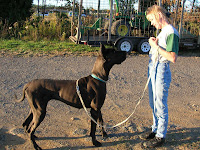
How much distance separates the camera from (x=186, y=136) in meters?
3.79

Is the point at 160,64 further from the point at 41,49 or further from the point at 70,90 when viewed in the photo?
the point at 41,49

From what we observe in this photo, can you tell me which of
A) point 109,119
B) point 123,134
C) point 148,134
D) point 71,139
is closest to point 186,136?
point 148,134

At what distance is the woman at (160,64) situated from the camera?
9.62 ft

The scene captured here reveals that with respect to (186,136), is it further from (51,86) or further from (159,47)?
(51,86)

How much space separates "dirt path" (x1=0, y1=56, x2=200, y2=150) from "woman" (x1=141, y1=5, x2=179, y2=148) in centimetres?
34

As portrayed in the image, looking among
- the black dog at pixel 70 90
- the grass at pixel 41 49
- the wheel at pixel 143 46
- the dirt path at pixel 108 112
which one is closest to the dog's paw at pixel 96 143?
the dirt path at pixel 108 112

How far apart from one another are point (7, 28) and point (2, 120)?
9823 mm

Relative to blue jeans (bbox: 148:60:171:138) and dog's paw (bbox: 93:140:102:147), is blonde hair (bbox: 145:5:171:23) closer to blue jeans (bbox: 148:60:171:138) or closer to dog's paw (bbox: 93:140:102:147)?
blue jeans (bbox: 148:60:171:138)

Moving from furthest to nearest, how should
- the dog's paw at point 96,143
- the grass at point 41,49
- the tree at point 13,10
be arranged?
1. the tree at point 13,10
2. the grass at point 41,49
3. the dog's paw at point 96,143

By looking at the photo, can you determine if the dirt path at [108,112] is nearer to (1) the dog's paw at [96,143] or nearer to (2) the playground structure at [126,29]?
(1) the dog's paw at [96,143]

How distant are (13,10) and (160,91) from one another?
12385mm

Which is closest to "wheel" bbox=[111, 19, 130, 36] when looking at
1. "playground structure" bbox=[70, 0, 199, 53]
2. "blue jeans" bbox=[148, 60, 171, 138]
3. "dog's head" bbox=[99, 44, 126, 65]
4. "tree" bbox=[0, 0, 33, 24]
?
"playground structure" bbox=[70, 0, 199, 53]

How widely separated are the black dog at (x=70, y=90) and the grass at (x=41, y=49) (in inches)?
240

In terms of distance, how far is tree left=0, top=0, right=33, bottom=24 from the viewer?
12.9 meters
